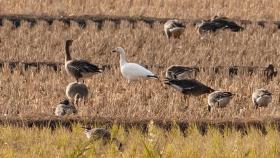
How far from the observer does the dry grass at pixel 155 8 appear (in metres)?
18.8

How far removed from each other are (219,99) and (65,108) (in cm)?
198

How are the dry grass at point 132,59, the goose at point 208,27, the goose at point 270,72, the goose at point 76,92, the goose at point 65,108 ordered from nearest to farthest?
the goose at point 65,108 → the dry grass at point 132,59 → the goose at point 76,92 → the goose at point 270,72 → the goose at point 208,27

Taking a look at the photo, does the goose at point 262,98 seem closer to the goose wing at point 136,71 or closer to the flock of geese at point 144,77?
the flock of geese at point 144,77

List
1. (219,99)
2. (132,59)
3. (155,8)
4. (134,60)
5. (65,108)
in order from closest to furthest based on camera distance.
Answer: (65,108), (219,99), (134,60), (132,59), (155,8)

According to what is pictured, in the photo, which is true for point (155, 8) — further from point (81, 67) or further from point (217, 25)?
point (81, 67)

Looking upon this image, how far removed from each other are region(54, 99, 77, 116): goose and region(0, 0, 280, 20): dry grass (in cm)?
837

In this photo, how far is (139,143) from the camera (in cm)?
798

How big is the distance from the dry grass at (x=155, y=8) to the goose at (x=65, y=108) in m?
8.37

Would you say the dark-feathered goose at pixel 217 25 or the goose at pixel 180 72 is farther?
the dark-feathered goose at pixel 217 25

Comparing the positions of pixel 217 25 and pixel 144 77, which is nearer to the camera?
pixel 144 77

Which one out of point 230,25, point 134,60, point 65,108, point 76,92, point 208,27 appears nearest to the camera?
point 65,108

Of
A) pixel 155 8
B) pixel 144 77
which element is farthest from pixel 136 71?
pixel 155 8

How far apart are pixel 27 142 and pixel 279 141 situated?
2.44m

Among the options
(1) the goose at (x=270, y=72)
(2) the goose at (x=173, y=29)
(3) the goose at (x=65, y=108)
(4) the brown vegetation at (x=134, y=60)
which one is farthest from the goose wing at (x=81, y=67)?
(2) the goose at (x=173, y=29)
